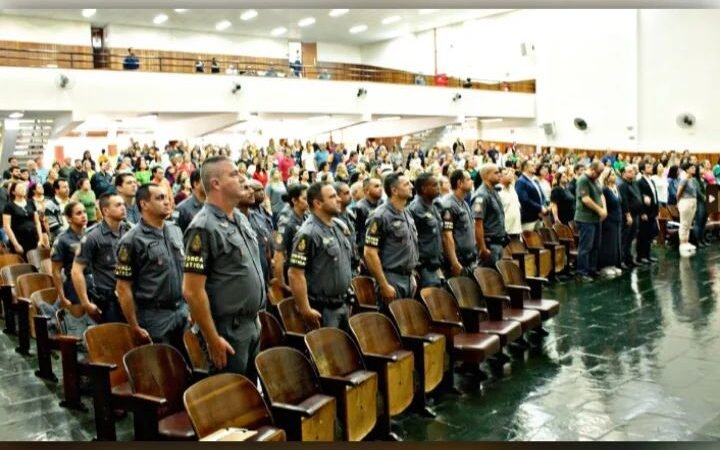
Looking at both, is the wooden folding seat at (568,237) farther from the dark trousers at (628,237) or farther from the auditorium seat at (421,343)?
the auditorium seat at (421,343)

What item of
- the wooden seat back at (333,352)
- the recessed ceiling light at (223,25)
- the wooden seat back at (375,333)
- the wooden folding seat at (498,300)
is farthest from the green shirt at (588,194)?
the recessed ceiling light at (223,25)

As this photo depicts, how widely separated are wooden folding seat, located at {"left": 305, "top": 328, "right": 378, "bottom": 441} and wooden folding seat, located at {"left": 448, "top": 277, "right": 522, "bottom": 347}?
1210mm

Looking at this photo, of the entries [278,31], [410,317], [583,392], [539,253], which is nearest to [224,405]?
[410,317]

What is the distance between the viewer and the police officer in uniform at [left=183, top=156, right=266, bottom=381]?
3.15 metres

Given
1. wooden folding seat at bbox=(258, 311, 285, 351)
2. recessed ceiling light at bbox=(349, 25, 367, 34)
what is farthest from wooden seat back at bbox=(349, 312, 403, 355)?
recessed ceiling light at bbox=(349, 25, 367, 34)

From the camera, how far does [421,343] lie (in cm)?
387

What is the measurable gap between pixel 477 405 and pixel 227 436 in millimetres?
1810

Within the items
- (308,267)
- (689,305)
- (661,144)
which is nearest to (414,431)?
(308,267)

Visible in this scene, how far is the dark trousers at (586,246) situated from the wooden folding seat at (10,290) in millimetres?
5331

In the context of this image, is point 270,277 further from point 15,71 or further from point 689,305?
point 15,71

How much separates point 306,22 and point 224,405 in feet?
53.7

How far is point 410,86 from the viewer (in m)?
17.9

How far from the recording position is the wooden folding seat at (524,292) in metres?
5.19

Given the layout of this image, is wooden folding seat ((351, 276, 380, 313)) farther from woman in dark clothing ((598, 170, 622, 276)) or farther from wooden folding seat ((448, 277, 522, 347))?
A: woman in dark clothing ((598, 170, 622, 276))
